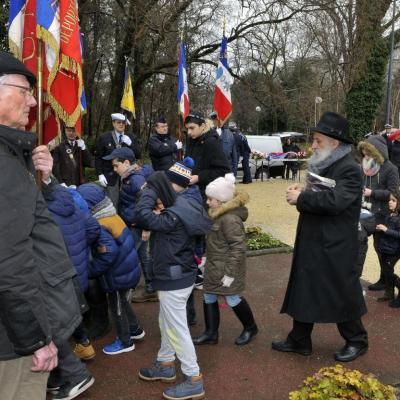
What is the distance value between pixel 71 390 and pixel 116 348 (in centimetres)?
78

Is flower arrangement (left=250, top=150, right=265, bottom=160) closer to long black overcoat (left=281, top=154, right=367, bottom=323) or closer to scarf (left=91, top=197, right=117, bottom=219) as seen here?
long black overcoat (left=281, top=154, right=367, bottom=323)

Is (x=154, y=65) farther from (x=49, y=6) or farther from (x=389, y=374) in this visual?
(x=389, y=374)

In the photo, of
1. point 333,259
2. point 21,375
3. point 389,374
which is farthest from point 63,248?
point 389,374

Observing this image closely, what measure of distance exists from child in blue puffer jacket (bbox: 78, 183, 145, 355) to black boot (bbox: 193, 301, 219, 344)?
0.70 m

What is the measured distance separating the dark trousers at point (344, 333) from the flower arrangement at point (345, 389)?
1.02 m

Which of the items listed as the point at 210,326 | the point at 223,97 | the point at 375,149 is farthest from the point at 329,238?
the point at 223,97

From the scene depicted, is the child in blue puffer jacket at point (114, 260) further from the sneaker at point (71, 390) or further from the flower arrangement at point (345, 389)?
→ the flower arrangement at point (345, 389)

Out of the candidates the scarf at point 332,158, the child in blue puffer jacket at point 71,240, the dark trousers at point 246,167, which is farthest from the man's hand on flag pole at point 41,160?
the dark trousers at point 246,167

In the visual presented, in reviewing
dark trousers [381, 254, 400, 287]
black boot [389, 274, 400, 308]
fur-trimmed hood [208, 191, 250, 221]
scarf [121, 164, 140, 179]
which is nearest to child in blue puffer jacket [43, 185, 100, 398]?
fur-trimmed hood [208, 191, 250, 221]

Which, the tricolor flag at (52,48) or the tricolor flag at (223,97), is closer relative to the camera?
the tricolor flag at (52,48)

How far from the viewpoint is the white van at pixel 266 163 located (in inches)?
767

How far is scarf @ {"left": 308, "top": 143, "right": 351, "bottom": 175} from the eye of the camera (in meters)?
3.85

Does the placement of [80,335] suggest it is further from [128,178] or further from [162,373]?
[128,178]

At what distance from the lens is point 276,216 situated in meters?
11.3
